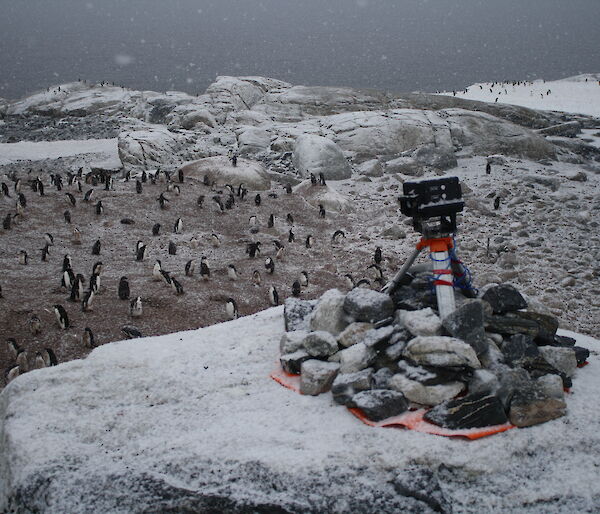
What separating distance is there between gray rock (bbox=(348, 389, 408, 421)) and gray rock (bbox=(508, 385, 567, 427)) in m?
0.78

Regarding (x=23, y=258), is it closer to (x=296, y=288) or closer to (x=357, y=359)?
(x=296, y=288)

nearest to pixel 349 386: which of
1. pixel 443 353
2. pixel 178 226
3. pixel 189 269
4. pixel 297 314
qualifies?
pixel 443 353

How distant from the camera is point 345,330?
16.2 ft

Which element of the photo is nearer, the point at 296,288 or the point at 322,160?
the point at 296,288

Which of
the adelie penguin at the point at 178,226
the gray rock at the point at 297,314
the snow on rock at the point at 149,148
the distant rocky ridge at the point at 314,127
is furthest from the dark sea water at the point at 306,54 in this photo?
the gray rock at the point at 297,314

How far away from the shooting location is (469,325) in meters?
4.40

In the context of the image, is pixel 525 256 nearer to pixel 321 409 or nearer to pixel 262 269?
pixel 262 269

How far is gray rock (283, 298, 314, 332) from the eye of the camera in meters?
5.52

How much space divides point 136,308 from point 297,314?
4974 millimetres

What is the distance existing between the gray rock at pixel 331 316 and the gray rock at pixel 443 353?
0.98 m

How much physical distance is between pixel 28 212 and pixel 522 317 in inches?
519

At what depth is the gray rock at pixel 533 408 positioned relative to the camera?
396 centimetres

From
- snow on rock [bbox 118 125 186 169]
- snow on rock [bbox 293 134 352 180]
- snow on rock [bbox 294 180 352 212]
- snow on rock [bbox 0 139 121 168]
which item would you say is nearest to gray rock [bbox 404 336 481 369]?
snow on rock [bbox 294 180 352 212]

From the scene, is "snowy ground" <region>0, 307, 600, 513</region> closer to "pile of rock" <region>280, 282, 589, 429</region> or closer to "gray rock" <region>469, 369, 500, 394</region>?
"pile of rock" <region>280, 282, 589, 429</region>
